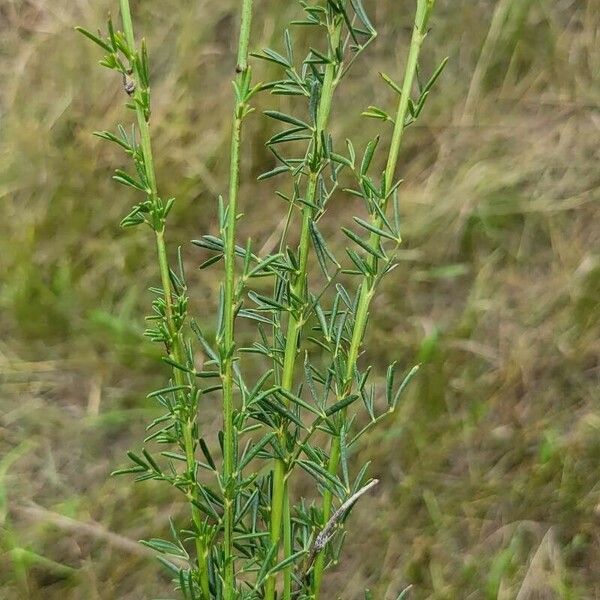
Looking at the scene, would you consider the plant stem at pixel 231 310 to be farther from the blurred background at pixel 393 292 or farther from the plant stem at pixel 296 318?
the blurred background at pixel 393 292

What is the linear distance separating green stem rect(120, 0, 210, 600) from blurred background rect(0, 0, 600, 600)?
0.55 metres

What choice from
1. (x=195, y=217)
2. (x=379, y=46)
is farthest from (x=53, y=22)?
(x=379, y=46)

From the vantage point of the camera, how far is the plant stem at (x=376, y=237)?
34 cm

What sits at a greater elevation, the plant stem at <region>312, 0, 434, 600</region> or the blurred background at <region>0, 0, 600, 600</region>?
the plant stem at <region>312, 0, 434, 600</region>

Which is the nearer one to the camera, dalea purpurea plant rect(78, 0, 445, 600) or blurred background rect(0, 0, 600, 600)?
dalea purpurea plant rect(78, 0, 445, 600)

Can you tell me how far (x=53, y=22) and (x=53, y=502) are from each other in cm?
75

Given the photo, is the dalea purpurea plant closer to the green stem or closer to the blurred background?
the green stem

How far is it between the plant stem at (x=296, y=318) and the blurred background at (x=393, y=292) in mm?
554

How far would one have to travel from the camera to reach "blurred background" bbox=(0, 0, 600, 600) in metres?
0.98

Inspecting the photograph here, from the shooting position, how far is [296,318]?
0.40 meters

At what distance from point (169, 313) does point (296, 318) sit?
0.07m

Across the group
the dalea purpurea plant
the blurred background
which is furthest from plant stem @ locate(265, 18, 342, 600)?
the blurred background

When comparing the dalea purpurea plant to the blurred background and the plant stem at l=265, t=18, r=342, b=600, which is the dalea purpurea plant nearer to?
the plant stem at l=265, t=18, r=342, b=600

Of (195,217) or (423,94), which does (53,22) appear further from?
(423,94)
